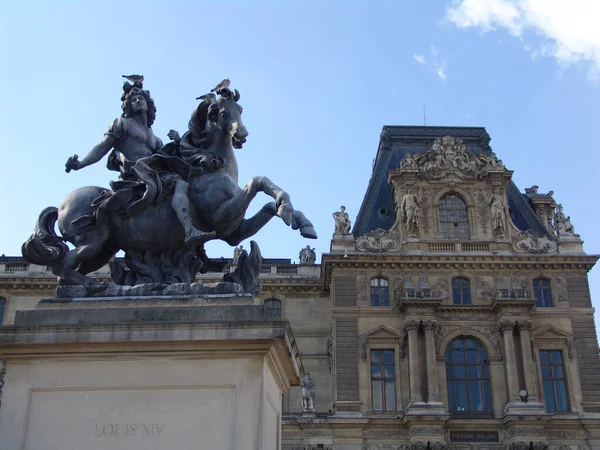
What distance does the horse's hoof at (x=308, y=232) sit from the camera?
21.2ft

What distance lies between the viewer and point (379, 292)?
3950 cm

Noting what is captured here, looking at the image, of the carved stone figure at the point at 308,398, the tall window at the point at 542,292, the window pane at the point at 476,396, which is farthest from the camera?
the tall window at the point at 542,292

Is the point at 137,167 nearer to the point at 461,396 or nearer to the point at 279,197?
the point at 279,197

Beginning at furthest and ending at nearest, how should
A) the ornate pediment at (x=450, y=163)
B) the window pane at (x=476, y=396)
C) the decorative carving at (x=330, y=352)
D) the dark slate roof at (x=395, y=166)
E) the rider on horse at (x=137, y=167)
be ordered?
the dark slate roof at (x=395, y=166)
the ornate pediment at (x=450, y=163)
the decorative carving at (x=330, y=352)
the window pane at (x=476, y=396)
the rider on horse at (x=137, y=167)

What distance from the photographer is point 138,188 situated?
7031 mm

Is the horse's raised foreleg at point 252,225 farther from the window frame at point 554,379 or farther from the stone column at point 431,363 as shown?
the window frame at point 554,379

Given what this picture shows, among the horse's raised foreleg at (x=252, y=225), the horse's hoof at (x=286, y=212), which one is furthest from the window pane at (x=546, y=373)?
the horse's hoof at (x=286, y=212)

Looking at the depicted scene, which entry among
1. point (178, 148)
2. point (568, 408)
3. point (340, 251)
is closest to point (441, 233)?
point (340, 251)

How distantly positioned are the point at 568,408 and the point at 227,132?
34336 millimetres

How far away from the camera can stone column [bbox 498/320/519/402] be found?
36438 millimetres

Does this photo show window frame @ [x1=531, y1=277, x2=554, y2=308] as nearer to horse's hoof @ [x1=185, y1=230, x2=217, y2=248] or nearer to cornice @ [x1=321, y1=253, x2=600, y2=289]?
cornice @ [x1=321, y1=253, x2=600, y2=289]

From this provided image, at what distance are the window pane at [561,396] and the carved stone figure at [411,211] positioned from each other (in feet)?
34.4

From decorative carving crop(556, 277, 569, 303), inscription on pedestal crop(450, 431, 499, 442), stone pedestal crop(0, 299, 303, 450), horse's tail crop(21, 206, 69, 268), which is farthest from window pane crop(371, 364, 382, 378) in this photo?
stone pedestal crop(0, 299, 303, 450)

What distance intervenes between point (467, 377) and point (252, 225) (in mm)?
32516
